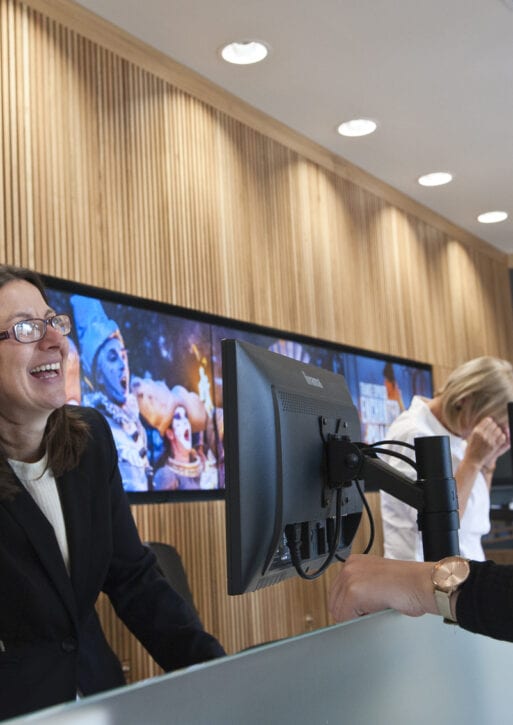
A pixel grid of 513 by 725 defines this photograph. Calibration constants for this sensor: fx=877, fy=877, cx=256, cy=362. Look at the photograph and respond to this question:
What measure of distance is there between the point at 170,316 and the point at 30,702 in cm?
259

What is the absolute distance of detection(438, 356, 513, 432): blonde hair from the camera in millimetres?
3057

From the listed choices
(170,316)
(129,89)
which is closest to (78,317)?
(170,316)

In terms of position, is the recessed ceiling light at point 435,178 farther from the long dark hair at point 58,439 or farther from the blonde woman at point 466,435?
the long dark hair at point 58,439

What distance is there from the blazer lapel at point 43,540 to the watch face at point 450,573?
0.92 m

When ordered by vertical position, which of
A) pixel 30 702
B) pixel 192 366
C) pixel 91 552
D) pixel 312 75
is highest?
A: pixel 312 75

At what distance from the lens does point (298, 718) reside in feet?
3.11

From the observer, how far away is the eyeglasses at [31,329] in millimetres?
2035

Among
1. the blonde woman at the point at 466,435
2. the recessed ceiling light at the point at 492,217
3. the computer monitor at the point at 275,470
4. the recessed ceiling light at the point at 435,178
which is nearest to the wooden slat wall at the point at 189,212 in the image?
the recessed ceiling light at the point at 435,178

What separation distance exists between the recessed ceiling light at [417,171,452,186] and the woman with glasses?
181 inches

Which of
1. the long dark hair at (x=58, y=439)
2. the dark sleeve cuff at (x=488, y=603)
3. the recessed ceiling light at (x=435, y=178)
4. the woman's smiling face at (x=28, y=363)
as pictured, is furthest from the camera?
the recessed ceiling light at (x=435, y=178)

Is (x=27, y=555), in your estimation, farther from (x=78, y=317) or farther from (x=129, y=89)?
(x=129, y=89)

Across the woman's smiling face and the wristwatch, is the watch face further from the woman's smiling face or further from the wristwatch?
the woman's smiling face

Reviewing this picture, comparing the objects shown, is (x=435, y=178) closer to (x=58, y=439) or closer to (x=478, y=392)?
(x=478, y=392)

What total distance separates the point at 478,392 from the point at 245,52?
231 cm
